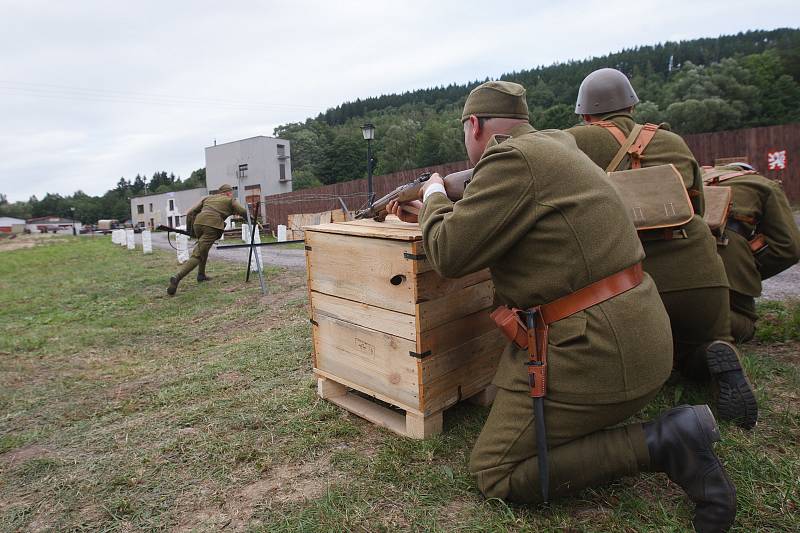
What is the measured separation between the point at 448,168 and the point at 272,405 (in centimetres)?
2138

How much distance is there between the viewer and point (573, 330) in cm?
211

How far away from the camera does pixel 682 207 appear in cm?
290

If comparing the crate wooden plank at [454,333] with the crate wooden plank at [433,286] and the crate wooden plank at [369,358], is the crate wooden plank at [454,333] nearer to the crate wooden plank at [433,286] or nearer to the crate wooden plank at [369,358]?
the crate wooden plank at [369,358]

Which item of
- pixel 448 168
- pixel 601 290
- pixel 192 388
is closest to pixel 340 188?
pixel 448 168

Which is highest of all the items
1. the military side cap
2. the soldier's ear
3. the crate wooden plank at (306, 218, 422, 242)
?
the military side cap

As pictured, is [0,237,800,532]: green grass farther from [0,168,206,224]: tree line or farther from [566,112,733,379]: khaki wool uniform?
[0,168,206,224]: tree line

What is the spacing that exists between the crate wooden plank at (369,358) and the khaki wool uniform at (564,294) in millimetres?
783

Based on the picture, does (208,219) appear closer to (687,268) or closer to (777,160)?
(687,268)

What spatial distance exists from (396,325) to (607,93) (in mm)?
2149

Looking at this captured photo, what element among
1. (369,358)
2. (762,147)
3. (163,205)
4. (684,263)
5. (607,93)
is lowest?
(369,358)

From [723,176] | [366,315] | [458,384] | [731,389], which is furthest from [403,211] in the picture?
[723,176]

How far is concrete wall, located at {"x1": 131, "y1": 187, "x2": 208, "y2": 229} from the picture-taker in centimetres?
6738

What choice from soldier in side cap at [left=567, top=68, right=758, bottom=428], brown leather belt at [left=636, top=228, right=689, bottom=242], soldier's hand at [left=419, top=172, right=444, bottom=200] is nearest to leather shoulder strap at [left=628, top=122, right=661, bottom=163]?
soldier in side cap at [left=567, top=68, right=758, bottom=428]

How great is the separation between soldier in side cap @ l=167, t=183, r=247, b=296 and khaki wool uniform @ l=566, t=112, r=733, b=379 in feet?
29.8
